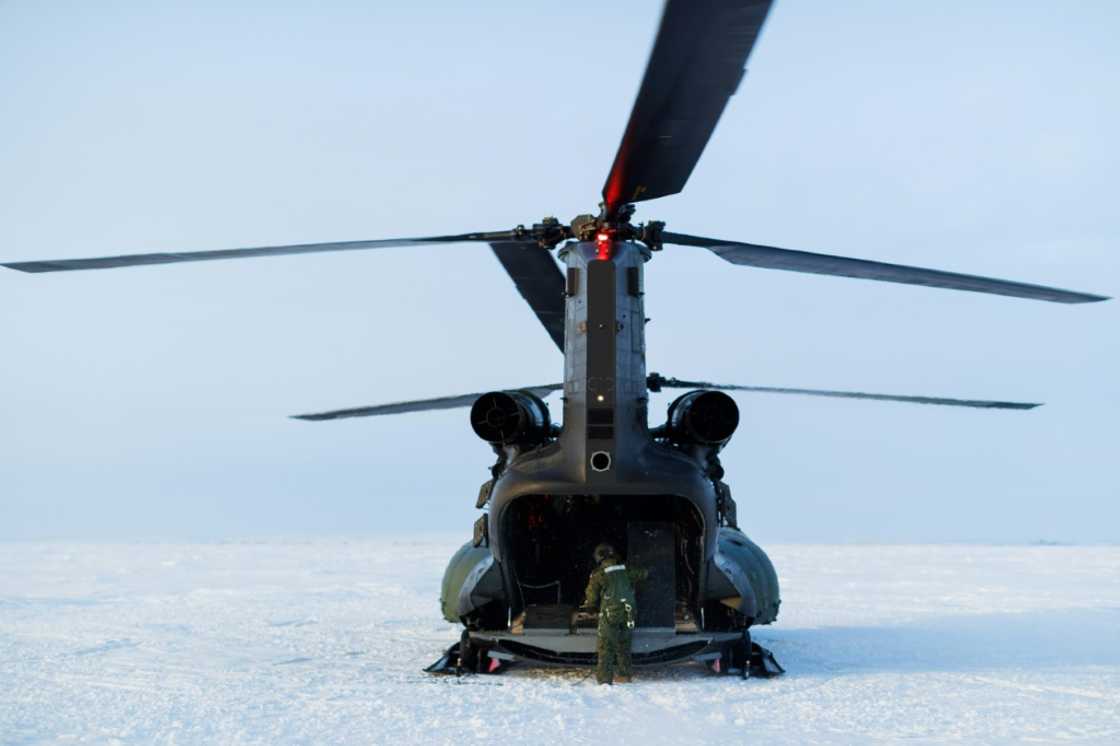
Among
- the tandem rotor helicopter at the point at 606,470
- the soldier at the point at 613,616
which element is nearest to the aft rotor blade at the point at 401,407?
the tandem rotor helicopter at the point at 606,470

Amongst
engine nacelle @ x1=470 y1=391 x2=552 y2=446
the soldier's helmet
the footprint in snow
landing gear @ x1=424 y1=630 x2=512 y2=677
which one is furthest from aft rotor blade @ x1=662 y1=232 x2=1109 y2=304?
the footprint in snow

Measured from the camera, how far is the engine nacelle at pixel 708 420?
33.0ft

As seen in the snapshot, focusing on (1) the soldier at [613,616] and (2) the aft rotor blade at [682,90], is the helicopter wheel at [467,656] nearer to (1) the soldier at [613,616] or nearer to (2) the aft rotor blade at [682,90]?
(1) the soldier at [613,616]

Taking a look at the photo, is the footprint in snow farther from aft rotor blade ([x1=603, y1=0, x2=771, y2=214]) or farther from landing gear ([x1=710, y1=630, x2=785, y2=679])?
aft rotor blade ([x1=603, y1=0, x2=771, y2=214])

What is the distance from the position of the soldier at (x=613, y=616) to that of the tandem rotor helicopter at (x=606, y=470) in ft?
0.58

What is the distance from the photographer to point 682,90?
6016 millimetres

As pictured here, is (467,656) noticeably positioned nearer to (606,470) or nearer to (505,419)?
(505,419)

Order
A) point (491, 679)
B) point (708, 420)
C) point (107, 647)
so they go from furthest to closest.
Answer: point (107, 647) → point (491, 679) → point (708, 420)

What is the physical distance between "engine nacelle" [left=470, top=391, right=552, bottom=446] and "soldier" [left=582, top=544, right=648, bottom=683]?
4.81 ft

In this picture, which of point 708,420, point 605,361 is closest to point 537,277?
point 605,361

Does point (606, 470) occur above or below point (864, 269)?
below

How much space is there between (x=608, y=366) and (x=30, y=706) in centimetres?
562

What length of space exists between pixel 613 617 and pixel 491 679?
144cm

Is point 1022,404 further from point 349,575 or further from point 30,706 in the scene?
point 349,575
